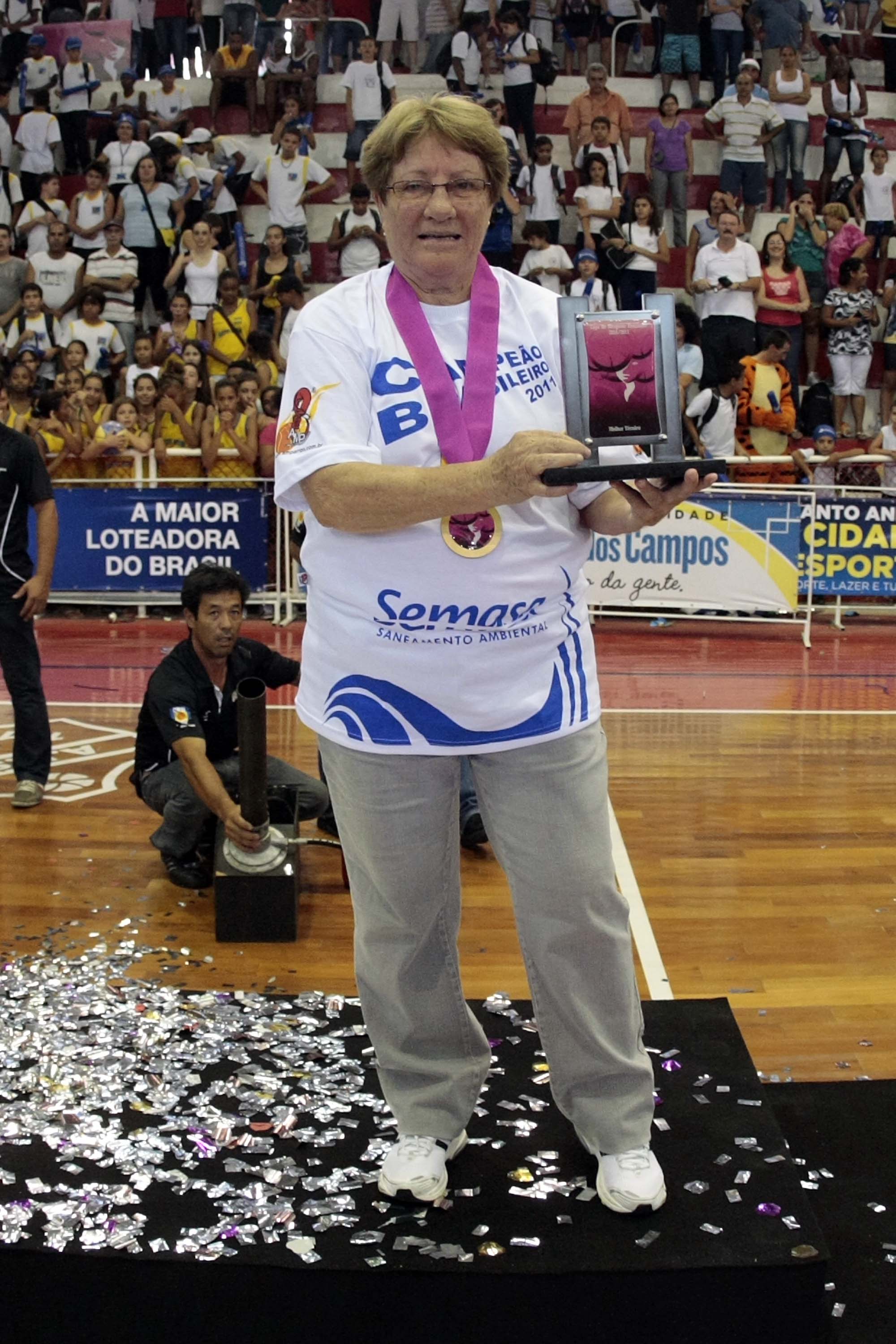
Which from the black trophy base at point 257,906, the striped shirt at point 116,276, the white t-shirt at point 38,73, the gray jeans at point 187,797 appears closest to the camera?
the black trophy base at point 257,906

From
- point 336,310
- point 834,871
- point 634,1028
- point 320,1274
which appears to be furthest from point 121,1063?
point 834,871

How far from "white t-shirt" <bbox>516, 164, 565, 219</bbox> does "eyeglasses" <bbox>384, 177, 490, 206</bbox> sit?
10868 mm

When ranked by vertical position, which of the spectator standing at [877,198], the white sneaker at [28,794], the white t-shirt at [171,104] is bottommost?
the white sneaker at [28,794]

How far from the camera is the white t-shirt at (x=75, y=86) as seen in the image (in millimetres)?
13438

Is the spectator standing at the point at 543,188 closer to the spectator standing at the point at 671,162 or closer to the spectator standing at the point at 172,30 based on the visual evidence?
the spectator standing at the point at 671,162

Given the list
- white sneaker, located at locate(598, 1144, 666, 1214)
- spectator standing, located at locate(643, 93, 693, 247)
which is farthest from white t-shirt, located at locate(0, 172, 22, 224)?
white sneaker, located at locate(598, 1144, 666, 1214)

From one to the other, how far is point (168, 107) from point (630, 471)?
12.5 metres

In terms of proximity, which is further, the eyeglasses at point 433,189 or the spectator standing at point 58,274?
the spectator standing at point 58,274

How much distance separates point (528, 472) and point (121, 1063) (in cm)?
182

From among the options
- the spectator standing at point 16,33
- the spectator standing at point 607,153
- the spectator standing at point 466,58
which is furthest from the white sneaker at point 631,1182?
the spectator standing at point 16,33

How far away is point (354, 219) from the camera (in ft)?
40.8

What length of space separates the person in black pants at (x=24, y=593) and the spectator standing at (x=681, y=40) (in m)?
10.4

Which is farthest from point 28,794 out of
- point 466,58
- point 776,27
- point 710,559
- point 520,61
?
point 776,27

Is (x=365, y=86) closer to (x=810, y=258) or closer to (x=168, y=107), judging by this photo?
(x=168, y=107)
